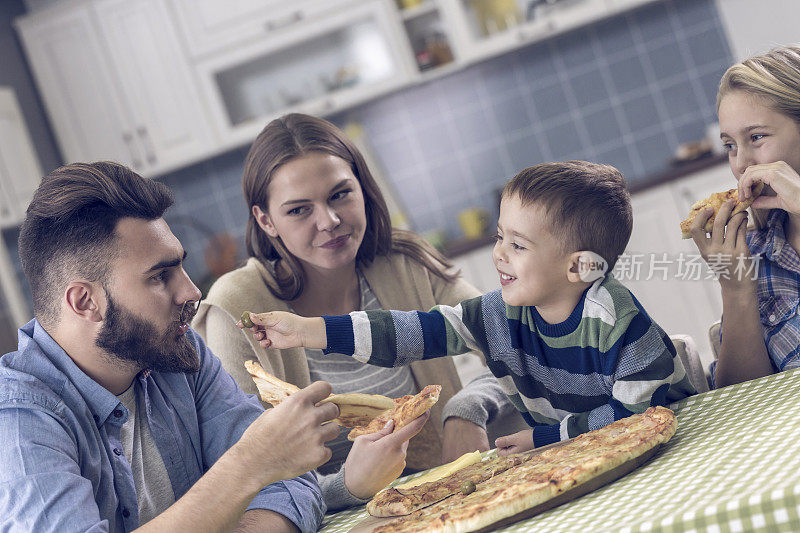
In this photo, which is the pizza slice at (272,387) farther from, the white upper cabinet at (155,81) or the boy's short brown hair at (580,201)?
the white upper cabinet at (155,81)

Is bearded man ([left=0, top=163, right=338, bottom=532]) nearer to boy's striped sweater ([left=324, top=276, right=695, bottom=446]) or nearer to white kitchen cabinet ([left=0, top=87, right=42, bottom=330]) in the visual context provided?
boy's striped sweater ([left=324, top=276, right=695, bottom=446])

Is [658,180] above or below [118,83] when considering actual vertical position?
below

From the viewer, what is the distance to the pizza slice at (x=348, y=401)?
1344 millimetres

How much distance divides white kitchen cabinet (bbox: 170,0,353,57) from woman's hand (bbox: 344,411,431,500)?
11.1ft

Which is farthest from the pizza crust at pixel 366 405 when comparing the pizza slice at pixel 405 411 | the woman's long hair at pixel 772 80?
the woman's long hair at pixel 772 80

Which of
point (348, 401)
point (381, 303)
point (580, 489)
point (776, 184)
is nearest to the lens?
point (580, 489)

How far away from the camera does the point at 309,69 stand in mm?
4465

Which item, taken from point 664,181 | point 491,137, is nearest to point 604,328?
point 664,181

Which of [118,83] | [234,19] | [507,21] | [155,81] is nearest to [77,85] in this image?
[118,83]

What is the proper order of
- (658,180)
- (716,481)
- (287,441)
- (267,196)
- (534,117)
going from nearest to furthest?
(716,481) → (287,441) → (267,196) → (658,180) → (534,117)

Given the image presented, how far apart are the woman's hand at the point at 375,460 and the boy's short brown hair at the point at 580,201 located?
437 millimetres

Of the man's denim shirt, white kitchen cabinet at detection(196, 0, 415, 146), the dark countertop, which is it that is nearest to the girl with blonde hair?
the man's denim shirt

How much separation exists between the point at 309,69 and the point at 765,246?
3282 millimetres

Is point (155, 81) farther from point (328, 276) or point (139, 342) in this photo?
point (139, 342)
